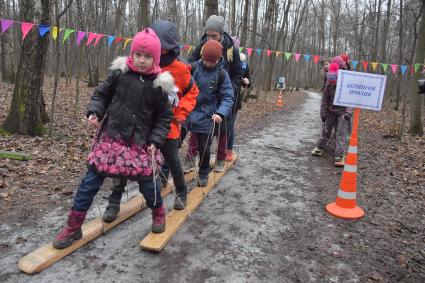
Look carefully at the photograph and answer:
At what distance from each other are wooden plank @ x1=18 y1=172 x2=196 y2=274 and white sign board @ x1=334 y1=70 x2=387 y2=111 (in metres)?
2.92

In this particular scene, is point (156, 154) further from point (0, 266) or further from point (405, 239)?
point (405, 239)

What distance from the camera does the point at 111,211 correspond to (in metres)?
3.60

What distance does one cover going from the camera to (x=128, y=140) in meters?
3.02

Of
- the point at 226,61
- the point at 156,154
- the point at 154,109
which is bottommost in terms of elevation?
the point at 156,154

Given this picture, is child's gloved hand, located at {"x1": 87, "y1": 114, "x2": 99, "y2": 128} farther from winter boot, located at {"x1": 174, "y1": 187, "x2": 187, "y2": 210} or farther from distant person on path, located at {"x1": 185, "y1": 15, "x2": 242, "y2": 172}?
distant person on path, located at {"x1": 185, "y1": 15, "x2": 242, "y2": 172}

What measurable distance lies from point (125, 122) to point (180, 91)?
2.97 ft

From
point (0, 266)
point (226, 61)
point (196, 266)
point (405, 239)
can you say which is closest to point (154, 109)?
point (196, 266)

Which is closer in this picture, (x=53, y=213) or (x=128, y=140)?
(x=128, y=140)

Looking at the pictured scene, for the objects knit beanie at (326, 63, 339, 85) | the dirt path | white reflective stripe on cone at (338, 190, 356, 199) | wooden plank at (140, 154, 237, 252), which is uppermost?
knit beanie at (326, 63, 339, 85)

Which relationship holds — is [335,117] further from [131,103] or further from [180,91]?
[131,103]

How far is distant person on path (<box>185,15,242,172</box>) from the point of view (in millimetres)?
4824

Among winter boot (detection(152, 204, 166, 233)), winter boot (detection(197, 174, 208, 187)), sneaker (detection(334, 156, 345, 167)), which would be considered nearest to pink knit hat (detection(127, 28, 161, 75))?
winter boot (detection(152, 204, 166, 233))

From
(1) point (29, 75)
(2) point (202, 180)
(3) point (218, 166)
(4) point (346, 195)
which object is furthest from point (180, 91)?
(1) point (29, 75)

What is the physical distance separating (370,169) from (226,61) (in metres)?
3.37
